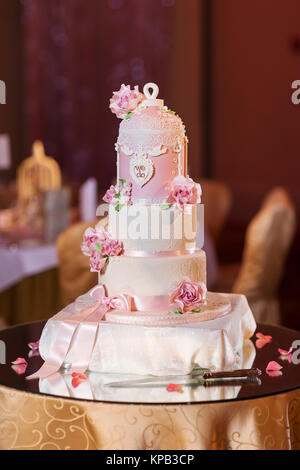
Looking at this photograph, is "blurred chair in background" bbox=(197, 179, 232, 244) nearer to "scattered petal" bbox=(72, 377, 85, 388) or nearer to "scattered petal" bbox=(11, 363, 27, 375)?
"scattered petal" bbox=(11, 363, 27, 375)

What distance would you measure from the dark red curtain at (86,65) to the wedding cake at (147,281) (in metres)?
7.05

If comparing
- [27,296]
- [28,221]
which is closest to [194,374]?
[27,296]

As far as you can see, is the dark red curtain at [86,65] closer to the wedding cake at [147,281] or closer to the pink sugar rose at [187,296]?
the wedding cake at [147,281]

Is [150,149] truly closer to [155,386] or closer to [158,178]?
[158,178]

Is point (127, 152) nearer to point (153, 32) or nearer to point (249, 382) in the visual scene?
point (249, 382)

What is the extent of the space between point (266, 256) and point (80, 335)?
2.19m

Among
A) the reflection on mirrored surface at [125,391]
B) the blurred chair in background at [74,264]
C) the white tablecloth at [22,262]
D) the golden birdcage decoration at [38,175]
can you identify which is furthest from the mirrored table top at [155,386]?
the golden birdcage decoration at [38,175]

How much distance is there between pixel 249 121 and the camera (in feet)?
31.3

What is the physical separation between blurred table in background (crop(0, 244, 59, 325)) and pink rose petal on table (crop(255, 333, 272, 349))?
187cm

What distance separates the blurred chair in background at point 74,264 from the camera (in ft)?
12.1

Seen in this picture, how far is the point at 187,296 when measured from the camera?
2.18 meters

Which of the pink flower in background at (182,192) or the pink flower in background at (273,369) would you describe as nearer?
the pink flower in background at (273,369)

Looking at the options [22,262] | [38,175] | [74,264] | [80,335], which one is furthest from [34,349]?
[38,175]

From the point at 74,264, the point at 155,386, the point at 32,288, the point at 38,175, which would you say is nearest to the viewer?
the point at 155,386
